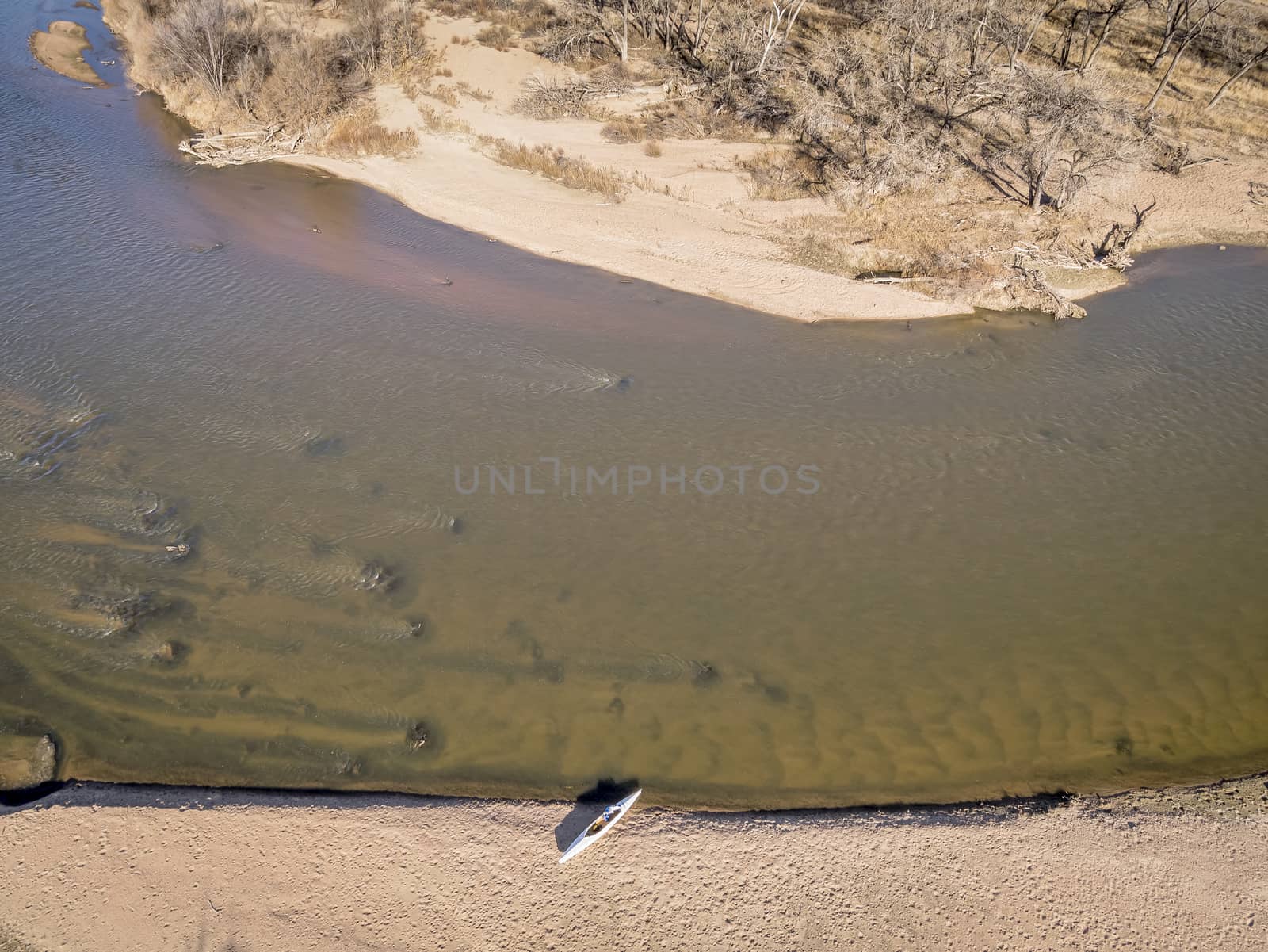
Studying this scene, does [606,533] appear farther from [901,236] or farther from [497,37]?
[497,37]

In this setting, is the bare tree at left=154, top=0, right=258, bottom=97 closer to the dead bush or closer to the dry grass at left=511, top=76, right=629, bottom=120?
the dead bush

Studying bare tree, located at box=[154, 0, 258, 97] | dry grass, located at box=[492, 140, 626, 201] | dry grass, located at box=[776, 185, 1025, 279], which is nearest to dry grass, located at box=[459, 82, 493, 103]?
dry grass, located at box=[492, 140, 626, 201]

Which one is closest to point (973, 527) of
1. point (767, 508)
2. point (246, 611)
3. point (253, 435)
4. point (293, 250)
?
point (767, 508)

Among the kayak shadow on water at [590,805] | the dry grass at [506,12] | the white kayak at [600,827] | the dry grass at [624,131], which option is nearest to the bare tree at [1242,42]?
the dry grass at [624,131]

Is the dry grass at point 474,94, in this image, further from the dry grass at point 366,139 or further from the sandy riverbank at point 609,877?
the sandy riverbank at point 609,877

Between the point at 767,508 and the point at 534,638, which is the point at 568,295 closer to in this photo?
the point at 767,508

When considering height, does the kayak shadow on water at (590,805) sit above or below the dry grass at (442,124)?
below

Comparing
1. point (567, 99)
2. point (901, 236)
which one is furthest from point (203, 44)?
point (901, 236)
